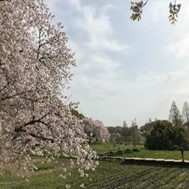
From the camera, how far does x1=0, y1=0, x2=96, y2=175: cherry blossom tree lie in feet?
42.4

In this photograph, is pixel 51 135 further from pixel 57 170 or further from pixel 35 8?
pixel 57 170

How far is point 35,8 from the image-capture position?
49.7ft

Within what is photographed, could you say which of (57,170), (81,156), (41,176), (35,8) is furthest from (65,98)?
(57,170)

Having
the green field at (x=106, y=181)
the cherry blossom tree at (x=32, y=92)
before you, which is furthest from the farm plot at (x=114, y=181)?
the cherry blossom tree at (x=32, y=92)

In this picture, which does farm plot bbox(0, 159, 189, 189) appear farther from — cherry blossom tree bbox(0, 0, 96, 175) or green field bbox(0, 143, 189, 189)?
cherry blossom tree bbox(0, 0, 96, 175)

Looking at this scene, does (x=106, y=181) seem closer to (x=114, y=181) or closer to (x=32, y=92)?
(x=114, y=181)

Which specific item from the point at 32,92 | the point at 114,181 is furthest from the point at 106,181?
the point at 32,92

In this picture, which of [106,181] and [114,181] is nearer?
[114,181]

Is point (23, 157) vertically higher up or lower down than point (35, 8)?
lower down

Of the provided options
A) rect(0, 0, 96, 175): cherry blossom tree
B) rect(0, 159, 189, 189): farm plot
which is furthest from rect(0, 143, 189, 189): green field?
rect(0, 0, 96, 175): cherry blossom tree

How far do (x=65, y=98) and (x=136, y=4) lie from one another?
1012cm

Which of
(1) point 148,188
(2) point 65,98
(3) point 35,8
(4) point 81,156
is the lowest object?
(1) point 148,188

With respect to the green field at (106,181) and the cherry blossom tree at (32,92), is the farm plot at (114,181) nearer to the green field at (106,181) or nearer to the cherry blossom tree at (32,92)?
the green field at (106,181)

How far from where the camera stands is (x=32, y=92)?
1370cm
